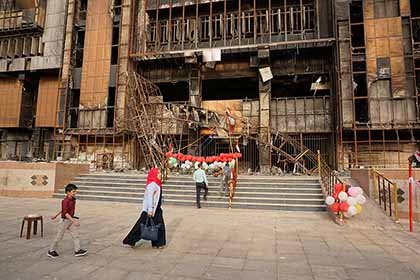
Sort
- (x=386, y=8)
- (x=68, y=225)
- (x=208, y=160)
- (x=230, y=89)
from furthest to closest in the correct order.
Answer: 1. (x=230, y=89)
2. (x=386, y=8)
3. (x=208, y=160)
4. (x=68, y=225)

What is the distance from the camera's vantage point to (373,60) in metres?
15.9

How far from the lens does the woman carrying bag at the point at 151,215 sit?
5.15m

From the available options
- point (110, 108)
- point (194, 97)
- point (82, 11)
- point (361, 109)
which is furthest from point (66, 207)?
point (82, 11)

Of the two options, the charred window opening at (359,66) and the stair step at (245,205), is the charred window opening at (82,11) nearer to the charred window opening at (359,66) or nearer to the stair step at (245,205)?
the stair step at (245,205)

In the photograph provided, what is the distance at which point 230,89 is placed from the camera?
23266mm

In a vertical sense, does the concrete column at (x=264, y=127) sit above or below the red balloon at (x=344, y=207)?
above

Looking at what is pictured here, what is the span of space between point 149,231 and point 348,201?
5.80 m

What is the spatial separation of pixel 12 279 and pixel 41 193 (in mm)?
10158

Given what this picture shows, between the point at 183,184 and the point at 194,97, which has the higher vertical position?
the point at 194,97

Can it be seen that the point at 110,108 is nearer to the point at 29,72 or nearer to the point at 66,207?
the point at 29,72

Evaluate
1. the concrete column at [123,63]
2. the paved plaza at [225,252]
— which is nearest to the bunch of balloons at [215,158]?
the paved plaza at [225,252]

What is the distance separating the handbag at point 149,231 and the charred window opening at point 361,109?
15630mm

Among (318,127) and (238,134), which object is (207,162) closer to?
(238,134)

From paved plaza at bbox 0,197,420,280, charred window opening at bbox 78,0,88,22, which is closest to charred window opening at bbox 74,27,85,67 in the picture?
charred window opening at bbox 78,0,88,22
